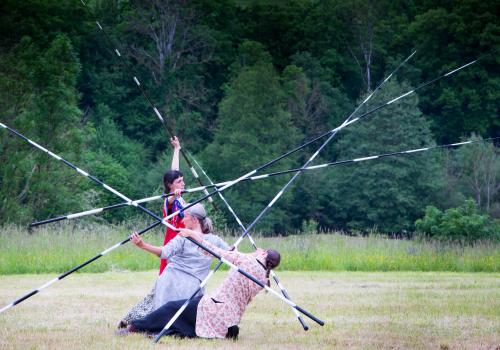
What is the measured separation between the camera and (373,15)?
55531 millimetres

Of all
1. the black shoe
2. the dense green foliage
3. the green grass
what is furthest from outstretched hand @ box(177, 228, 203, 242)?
the dense green foliage

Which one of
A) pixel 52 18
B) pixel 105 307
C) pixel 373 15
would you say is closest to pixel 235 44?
pixel 373 15

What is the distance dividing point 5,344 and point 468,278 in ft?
31.1

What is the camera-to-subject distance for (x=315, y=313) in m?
11.1

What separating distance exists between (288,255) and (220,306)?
34.3 ft

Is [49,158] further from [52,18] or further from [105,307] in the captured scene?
[105,307]

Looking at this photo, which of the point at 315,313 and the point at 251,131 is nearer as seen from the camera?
the point at 315,313

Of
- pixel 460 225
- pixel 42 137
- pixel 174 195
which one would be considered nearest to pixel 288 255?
pixel 174 195

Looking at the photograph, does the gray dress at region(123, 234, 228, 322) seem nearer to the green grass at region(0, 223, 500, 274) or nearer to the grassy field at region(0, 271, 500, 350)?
the grassy field at region(0, 271, 500, 350)

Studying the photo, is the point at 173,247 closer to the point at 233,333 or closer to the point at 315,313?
the point at 233,333

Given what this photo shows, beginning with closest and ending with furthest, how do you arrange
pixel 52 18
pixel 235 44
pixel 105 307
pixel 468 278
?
1. pixel 105 307
2. pixel 468 278
3. pixel 52 18
4. pixel 235 44

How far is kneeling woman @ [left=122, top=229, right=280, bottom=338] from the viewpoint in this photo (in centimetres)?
891

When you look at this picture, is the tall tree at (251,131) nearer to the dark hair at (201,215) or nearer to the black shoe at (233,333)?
the dark hair at (201,215)

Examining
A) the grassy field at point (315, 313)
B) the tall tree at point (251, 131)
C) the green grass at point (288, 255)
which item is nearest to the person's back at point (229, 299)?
the grassy field at point (315, 313)
